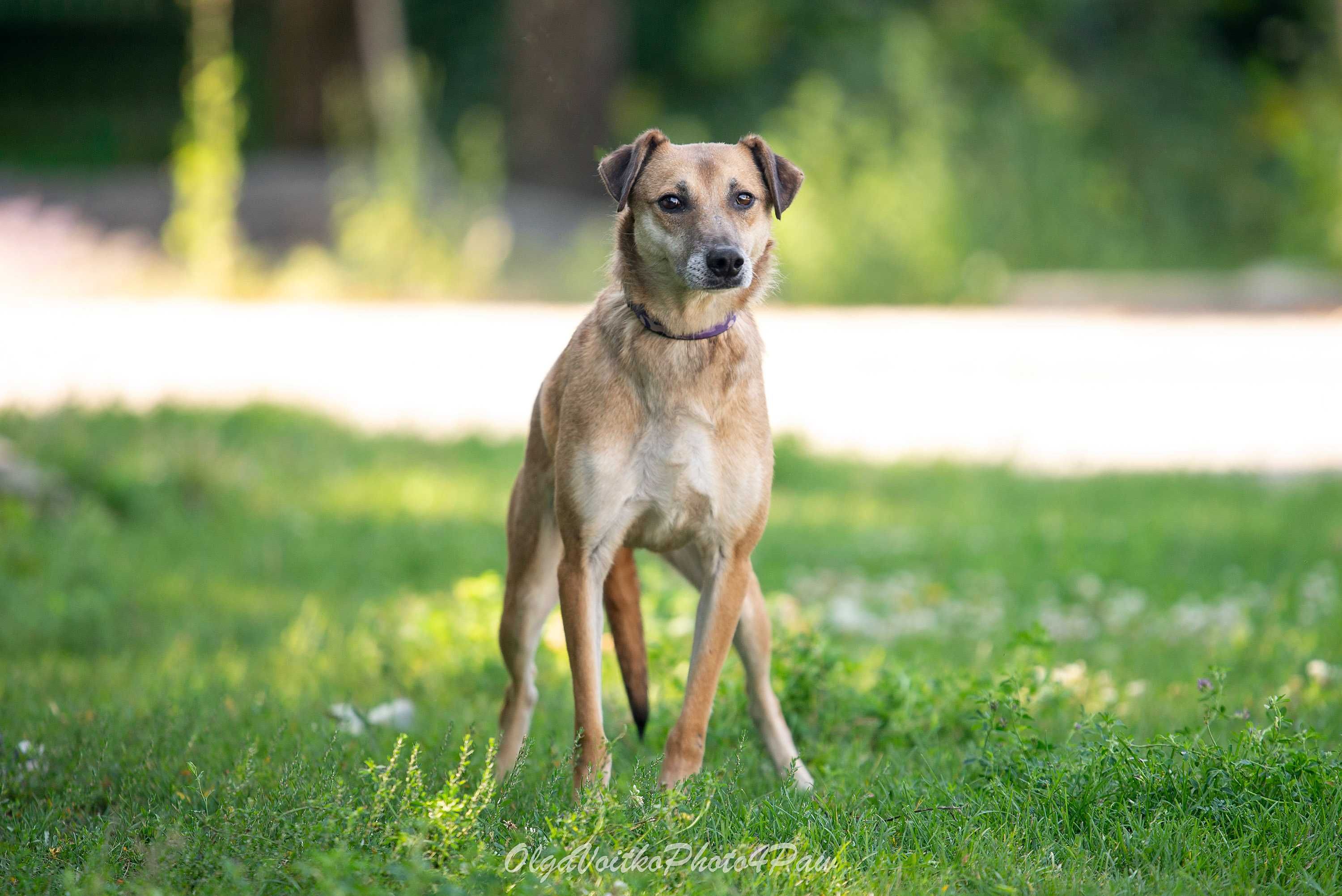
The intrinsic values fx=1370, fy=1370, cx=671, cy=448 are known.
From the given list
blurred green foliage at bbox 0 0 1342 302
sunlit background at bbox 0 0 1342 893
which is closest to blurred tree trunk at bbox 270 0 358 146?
sunlit background at bbox 0 0 1342 893

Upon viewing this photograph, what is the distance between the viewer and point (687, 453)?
3604mm

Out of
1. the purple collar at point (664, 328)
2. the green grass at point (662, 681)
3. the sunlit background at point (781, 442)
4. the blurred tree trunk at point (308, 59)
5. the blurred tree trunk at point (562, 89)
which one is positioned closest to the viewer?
the green grass at point (662, 681)

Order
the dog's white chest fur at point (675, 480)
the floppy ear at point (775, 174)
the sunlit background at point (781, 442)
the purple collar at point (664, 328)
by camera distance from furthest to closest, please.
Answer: the floppy ear at point (775, 174) < the purple collar at point (664, 328) < the dog's white chest fur at point (675, 480) < the sunlit background at point (781, 442)

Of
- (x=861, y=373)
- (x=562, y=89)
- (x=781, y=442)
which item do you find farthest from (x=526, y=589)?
(x=562, y=89)

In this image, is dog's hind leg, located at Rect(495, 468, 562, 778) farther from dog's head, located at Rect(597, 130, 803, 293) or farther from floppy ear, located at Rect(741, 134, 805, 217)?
floppy ear, located at Rect(741, 134, 805, 217)

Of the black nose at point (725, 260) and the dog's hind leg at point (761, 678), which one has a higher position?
the black nose at point (725, 260)

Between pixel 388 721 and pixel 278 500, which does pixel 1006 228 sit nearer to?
pixel 278 500

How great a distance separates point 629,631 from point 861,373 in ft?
26.5

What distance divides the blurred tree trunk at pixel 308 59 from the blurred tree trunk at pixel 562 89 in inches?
101

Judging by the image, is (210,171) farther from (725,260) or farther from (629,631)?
(725,260)

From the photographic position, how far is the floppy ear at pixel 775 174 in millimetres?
3941

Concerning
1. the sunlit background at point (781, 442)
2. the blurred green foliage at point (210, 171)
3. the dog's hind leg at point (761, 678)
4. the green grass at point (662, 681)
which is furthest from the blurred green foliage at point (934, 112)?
the dog's hind leg at point (761, 678)

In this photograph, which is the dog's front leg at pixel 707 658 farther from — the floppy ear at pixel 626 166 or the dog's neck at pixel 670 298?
the floppy ear at pixel 626 166

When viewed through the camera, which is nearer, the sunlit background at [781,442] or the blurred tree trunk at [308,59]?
the sunlit background at [781,442]
